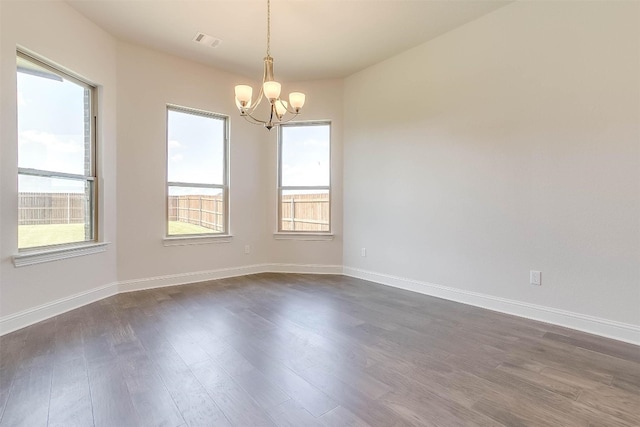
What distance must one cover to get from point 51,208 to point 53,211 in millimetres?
33

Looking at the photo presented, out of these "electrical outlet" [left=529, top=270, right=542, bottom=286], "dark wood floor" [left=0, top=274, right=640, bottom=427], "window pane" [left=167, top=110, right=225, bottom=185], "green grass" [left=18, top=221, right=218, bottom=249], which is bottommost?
"dark wood floor" [left=0, top=274, right=640, bottom=427]

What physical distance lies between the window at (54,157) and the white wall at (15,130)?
4.6 inches

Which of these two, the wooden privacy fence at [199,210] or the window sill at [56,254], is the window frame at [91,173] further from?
the wooden privacy fence at [199,210]

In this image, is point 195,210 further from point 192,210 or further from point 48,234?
point 48,234

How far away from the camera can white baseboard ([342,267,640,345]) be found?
2479 mm

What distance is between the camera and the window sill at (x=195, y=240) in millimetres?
4086

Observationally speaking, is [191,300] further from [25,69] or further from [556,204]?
[556,204]

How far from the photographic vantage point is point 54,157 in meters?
3.05

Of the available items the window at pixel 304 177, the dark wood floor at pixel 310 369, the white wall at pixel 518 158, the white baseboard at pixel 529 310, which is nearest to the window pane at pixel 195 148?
the window at pixel 304 177

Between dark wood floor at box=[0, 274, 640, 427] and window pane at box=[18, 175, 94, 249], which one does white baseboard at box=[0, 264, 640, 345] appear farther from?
window pane at box=[18, 175, 94, 249]

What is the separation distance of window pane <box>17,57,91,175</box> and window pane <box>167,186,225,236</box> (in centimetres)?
102

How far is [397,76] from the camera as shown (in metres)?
4.03

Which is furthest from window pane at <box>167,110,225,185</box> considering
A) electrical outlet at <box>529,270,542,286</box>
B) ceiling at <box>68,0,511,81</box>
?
electrical outlet at <box>529,270,542,286</box>

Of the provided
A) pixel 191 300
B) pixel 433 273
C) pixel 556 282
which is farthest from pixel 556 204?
pixel 191 300
